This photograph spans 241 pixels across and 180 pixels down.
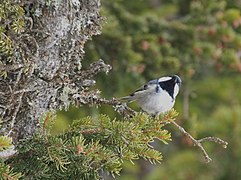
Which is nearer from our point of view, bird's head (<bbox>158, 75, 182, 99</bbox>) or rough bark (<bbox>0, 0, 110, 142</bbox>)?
rough bark (<bbox>0, 0, 110, 142</bbox>)

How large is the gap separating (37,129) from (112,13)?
258 centimetres

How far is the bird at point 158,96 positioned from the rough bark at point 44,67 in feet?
2.14

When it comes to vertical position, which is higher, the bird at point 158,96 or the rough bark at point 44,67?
the rough bark at point 44,67

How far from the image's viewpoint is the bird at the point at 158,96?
3.47 metres

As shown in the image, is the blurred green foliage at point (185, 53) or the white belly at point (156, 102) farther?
the blurred green foliage at point (185, 53)

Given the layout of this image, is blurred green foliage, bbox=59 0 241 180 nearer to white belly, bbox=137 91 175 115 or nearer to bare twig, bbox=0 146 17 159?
white belly, bbox=137 91 175 115

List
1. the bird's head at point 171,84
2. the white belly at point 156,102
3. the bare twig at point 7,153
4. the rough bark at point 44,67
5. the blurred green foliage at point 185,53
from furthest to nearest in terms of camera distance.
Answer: the blurred green foliage at point 185,53, the bird's head at point 171,84, the white belly at point 156,102, the rough bark at point 44,67, the bare twig at point 7,153

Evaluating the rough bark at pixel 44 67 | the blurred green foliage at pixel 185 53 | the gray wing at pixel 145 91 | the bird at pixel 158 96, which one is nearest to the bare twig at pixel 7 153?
the rough bark at pixel 44 67

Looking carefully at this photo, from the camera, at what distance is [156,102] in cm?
352

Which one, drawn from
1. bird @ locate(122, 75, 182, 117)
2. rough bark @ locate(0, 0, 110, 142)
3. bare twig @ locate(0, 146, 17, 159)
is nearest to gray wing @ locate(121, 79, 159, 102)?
bird @ locate(122, 75, 182, 117)

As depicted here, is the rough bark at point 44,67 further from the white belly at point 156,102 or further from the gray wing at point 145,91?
the gray wing at point 145,91

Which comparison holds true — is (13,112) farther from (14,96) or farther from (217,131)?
(217,131)

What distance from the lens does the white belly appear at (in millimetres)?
3447

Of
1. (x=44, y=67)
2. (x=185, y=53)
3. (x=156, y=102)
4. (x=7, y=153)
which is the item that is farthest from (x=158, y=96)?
(x=185, y=53)
